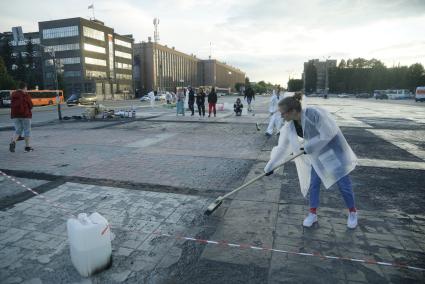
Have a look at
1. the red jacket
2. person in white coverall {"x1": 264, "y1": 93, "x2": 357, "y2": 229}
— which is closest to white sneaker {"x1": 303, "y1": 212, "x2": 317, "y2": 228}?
person in white coverall {"x1": 264, "y1": 93, "x2": 357, "y2": 229}

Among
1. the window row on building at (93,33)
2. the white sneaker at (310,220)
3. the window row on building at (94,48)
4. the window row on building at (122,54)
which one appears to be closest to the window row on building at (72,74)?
the window row on building at (94,48)

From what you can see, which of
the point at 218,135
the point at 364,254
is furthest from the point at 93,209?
the point at 218,135

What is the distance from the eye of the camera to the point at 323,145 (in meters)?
3.42

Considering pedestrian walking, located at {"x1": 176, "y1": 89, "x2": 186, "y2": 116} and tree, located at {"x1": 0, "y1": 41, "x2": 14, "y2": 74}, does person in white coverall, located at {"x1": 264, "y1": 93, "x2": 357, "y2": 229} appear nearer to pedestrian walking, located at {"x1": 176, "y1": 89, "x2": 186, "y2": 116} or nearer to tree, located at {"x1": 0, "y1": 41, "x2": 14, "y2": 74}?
pedestrian walking, located at {"x1": 176, "y1": 89, "x2": 186, "y2": 116}

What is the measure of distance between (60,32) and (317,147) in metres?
85.3

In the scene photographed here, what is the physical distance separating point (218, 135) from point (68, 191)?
683 centimetres

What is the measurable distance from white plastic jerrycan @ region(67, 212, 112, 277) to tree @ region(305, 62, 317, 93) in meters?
135

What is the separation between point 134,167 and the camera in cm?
657

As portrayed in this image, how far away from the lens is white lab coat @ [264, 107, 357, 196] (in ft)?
11.2

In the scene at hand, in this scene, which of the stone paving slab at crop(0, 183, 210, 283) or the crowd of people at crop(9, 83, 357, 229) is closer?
the stone paving slab at crop(0, 183, 210, 283)

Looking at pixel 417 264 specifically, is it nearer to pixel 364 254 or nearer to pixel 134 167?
pixel 364 254

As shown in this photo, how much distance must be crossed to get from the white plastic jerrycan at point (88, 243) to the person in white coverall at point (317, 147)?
7.01 ft

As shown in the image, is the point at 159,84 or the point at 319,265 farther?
the point at 159,84

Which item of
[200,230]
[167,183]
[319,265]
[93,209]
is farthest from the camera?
[167,183]
